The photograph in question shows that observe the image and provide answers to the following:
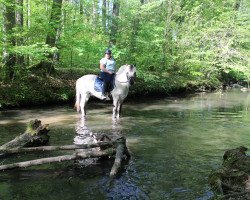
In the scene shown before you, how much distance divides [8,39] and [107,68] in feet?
17.5

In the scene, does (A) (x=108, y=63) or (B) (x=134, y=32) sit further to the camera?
(B) (x=134, y=32)

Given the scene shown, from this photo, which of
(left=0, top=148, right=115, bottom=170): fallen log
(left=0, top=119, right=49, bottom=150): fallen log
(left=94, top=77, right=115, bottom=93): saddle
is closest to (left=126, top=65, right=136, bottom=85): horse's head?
(left=94, top=77, right=115, bottom=93): saddle

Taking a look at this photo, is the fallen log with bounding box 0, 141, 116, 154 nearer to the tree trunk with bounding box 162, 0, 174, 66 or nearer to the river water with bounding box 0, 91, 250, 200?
the river water with bounding box 0, 91, 250, 200

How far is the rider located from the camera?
42.5 ft

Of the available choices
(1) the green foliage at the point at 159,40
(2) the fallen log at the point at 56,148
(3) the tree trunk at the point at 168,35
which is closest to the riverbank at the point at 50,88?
(1) the green foliage at the point at 159,40

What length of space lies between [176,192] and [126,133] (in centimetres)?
490

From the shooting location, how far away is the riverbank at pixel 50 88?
15961 millimetres

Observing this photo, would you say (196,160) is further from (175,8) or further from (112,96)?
(175,8)

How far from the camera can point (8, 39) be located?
50.0 feet

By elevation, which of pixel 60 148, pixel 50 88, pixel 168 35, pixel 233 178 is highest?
pixel 168 35

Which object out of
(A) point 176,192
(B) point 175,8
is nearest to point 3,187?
(A) point 176,192

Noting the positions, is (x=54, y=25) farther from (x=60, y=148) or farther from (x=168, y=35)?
(x=168, y=35)

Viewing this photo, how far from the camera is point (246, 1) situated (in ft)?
130

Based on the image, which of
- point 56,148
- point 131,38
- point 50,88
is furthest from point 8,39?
point 56,148
